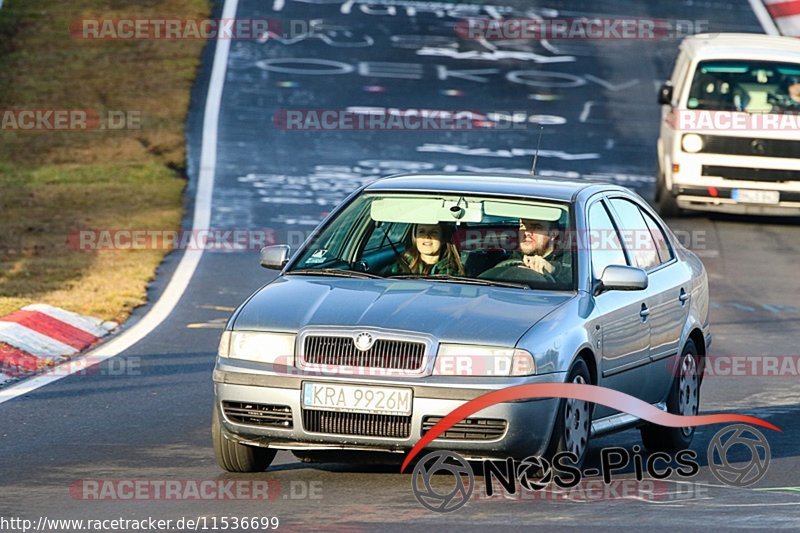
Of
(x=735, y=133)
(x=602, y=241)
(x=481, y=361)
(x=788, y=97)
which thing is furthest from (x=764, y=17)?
(x=481, y=361)

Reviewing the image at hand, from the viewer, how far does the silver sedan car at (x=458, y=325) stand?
319 inches

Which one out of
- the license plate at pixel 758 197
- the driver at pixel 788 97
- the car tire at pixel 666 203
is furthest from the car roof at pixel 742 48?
the license plate at pixel 758 197

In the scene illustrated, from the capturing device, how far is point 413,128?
28.4 meters

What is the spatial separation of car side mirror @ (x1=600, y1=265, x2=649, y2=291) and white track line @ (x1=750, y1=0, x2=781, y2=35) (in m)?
27.8

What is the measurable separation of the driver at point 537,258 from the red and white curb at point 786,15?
2752 centimetres

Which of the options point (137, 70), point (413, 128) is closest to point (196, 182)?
point (413, 128)

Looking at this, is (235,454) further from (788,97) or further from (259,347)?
(788,97)

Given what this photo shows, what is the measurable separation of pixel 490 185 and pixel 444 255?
516 mm

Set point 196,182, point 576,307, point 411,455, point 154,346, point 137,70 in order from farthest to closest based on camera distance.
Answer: point 137,70 < point 196,182 < point 154,346 < point 576,307 < point 411,455

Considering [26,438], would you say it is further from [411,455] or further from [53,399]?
[411,455]

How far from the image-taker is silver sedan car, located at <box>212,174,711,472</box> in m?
8.11

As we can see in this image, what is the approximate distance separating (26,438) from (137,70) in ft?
76.8

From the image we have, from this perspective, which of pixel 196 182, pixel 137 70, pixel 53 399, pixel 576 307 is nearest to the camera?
pixel 576 307

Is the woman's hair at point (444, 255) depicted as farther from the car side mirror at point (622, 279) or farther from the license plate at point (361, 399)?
the license plate at point (361, 399)
